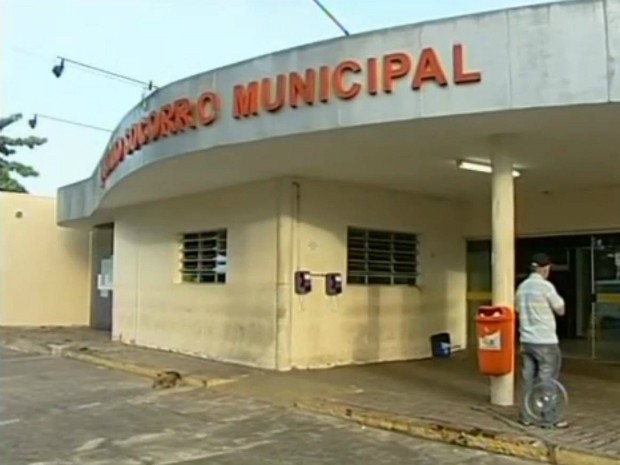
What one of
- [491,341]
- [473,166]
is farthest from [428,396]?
[473,166]

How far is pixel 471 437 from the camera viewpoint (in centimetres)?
757

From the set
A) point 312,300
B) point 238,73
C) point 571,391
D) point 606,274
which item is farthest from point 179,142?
point 606,274

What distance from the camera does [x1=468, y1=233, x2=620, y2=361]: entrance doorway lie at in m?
13.9

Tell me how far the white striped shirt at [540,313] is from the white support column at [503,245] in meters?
0.74

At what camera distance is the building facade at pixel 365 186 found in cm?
784

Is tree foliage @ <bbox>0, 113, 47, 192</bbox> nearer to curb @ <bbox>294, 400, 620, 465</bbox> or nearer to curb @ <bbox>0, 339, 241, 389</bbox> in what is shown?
curb @ <bbox>0, 339, 241, 389</bbox>

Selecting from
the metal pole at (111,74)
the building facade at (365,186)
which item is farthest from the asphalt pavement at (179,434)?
the metal pole at (111,74)

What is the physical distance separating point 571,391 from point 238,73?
5.89 metres

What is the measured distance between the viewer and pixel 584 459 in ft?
22.2

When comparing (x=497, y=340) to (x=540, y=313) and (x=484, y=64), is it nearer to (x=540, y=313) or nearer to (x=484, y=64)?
(x=540, y=313)

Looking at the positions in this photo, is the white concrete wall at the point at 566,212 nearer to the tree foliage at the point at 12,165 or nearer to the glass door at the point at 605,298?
the glass door at the point at 605,298

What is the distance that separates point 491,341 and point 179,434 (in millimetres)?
3505

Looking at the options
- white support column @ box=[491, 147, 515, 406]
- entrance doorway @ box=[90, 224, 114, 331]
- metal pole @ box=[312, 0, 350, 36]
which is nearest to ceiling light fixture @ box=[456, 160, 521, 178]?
white support column @ box=[491, 147, 515, 406]

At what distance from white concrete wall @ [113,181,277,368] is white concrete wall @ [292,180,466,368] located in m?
0.63
